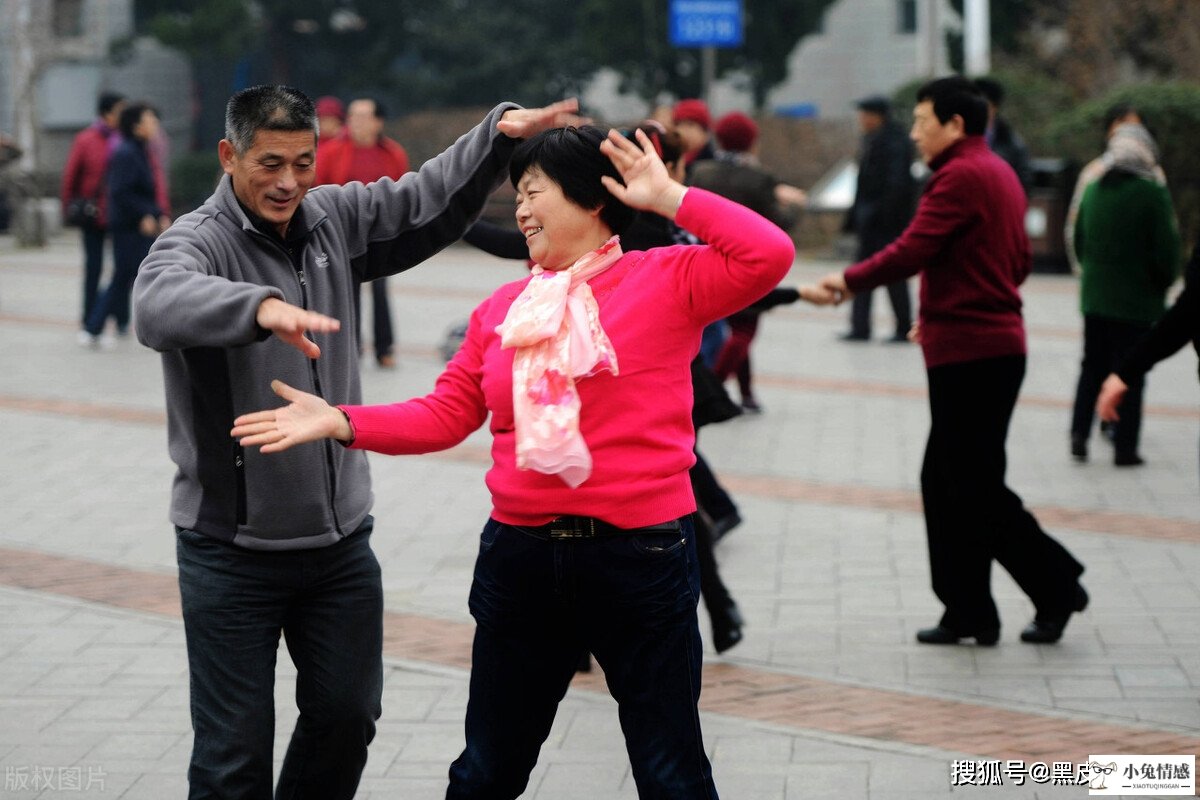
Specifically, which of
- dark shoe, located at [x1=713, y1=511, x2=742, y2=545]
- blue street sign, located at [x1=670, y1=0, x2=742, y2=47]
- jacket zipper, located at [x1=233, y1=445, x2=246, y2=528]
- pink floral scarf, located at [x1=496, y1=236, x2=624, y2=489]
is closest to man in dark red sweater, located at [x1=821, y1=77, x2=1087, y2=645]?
dark shoe, located at [x1=713, y1=511, x2=742, y2=545]

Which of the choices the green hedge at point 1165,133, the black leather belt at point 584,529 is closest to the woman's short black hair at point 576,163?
the black leather belt at point 584,529

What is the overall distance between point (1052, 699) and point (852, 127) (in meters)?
24.0

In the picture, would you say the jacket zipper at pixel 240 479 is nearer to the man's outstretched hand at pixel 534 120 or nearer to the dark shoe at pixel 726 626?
the man's outstretched hand at pixel 534 120

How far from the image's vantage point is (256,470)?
3451 mm

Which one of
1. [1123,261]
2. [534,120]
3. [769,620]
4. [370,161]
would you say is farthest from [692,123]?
[534,120]

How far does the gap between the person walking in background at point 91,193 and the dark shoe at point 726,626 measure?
9.10 metres

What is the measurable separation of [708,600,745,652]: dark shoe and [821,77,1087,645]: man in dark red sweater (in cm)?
72

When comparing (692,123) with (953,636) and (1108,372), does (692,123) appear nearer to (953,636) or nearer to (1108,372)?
(1108,372)

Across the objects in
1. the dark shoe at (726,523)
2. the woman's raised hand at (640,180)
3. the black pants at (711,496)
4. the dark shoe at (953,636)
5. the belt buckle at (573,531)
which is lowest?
the dark shoe at (953,636)

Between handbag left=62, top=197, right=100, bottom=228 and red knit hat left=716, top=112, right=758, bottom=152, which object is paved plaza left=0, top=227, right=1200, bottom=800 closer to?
red knit hat left=716, top=112, right=758, bottom=152

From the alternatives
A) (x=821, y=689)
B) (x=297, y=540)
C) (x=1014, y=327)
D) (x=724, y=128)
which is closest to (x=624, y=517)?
(x=297, y=540)

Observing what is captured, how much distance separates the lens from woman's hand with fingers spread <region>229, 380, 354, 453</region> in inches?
123

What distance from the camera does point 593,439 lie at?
10.8 feet

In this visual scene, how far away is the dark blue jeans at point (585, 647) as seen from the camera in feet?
10.8
